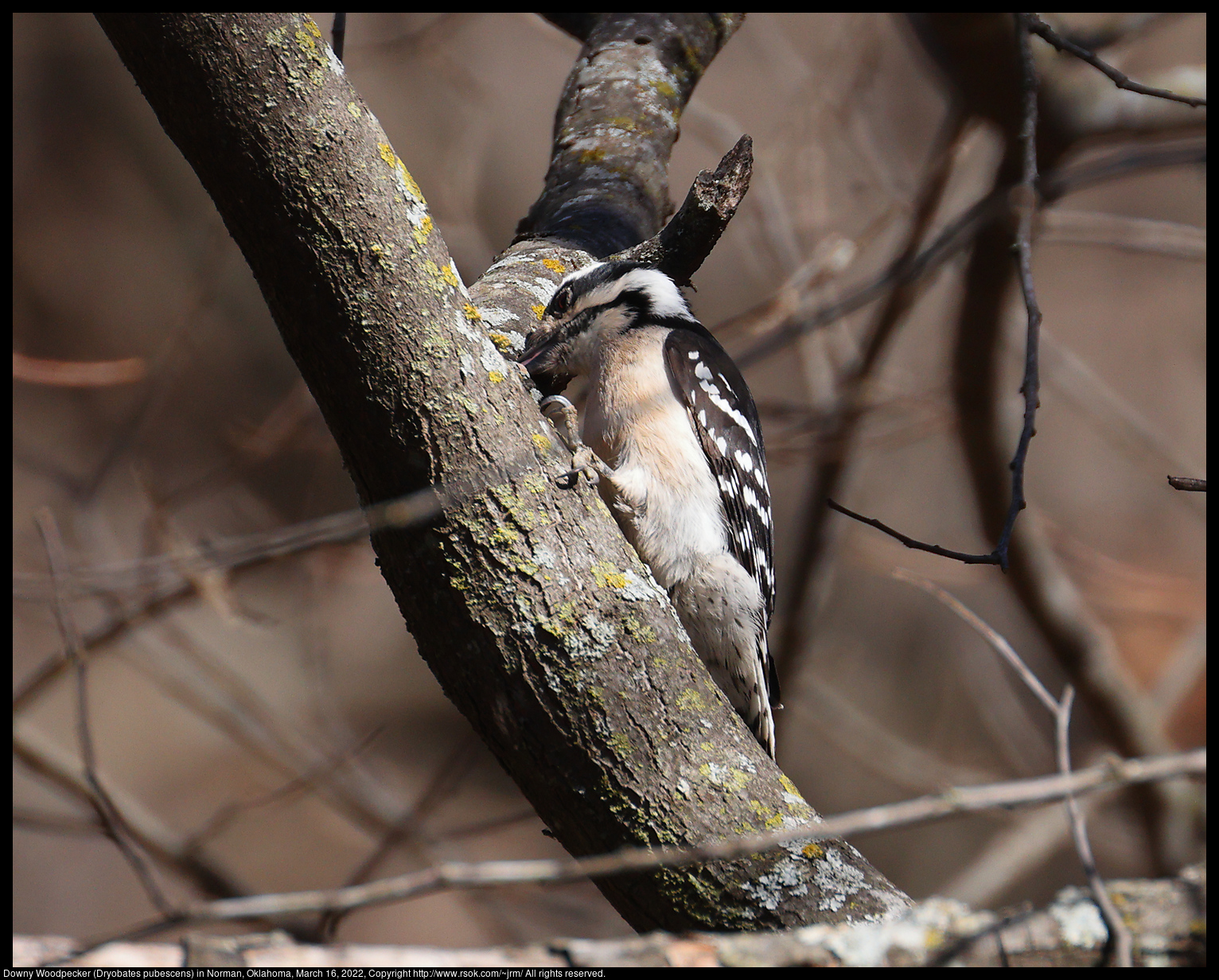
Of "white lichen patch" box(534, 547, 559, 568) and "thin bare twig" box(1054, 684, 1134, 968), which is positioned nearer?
"thin bare twig" box(1054, 684, 1134, 968)

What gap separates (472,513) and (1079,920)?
119 centimetres

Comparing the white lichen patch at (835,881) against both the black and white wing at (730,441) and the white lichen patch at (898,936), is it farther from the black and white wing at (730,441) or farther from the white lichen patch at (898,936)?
the black and white wing at (730,441)

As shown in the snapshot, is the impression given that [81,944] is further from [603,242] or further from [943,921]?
[603,242]

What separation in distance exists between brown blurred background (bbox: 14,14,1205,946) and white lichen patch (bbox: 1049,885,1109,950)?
4221 mm

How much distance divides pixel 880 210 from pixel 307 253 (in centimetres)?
609

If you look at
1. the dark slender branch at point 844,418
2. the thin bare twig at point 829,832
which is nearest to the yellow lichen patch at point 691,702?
the thin bare twig at point 829,832

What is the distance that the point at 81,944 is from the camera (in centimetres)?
97

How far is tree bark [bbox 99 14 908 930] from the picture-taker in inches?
66.4

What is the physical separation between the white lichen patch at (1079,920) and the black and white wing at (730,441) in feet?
5.45

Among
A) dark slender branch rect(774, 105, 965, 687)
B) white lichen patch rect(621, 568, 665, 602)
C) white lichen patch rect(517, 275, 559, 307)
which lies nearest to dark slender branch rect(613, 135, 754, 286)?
white lichen patch rect(517, 275, 559, 307)

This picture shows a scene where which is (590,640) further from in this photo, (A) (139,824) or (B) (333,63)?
(A) (139,824)

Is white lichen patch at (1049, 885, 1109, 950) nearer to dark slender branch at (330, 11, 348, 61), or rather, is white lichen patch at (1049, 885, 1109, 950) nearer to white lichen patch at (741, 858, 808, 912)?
white lichen patch at (741, 858, 808, 912)

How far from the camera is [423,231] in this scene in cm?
183
